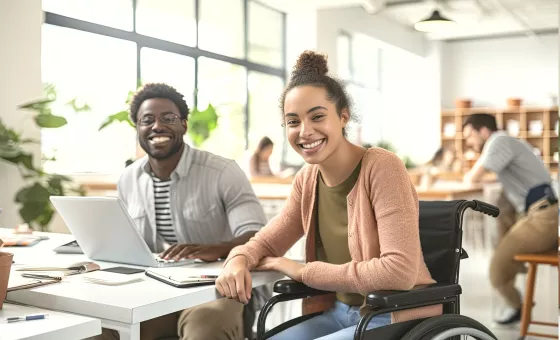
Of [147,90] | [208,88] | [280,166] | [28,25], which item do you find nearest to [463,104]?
[280,166]

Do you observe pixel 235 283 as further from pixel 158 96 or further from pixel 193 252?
pixel 158 96

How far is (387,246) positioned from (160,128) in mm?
1039

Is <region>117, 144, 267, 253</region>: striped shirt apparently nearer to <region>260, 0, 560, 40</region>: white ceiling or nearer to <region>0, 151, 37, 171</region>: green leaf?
<region>0, 151, 37, 171</region>: green leaf

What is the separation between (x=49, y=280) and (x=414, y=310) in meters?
0.91

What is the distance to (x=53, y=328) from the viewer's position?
1.26 metres

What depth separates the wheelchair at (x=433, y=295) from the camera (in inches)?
61.1

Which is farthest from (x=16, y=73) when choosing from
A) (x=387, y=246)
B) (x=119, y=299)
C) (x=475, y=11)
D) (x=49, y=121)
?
(x=475, y=11)

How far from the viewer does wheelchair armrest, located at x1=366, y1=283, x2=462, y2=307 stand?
1544 mm

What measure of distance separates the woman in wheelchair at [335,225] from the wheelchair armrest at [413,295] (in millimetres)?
27

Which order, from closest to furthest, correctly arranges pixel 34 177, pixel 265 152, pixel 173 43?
pixel 34 177 → pixel 173 43 → pixel 265 152

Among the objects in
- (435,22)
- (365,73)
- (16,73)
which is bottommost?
(16,73)

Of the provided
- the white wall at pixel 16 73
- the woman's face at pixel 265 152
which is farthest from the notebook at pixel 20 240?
the woman's face at pixel 265 152

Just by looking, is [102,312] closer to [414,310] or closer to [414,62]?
[414,310]

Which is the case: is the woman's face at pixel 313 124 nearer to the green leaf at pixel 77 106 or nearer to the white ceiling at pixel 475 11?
the green leaf at pixel 77 106
